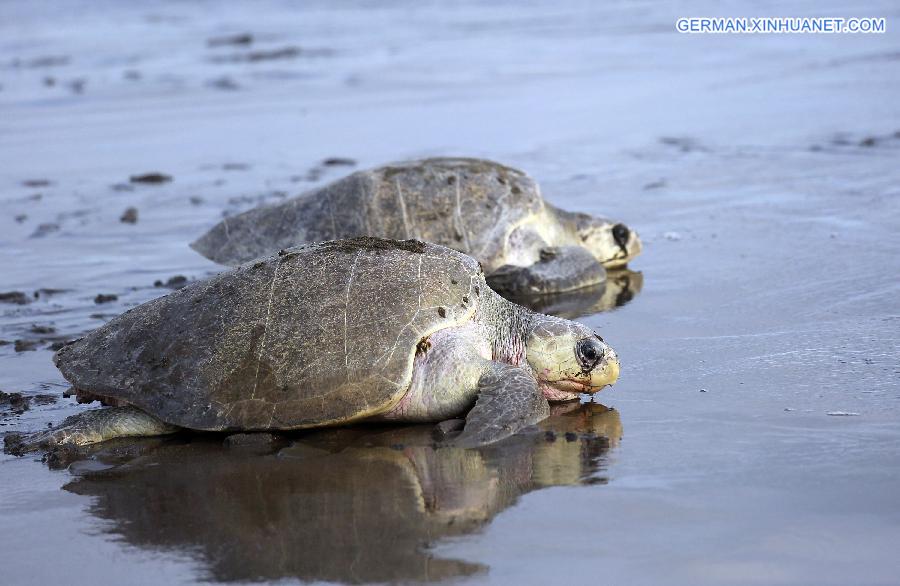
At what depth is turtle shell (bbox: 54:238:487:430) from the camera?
4.76 metres

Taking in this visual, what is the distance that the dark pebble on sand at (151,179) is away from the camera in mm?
10578

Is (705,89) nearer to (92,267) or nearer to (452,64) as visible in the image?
(452,64)

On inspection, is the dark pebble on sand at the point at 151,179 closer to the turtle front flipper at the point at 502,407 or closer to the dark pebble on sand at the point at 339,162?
the dark pebble on sand at the point at 339,162

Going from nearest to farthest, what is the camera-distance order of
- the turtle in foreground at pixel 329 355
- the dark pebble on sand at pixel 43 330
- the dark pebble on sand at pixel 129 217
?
the turtle in foreground at pixel 329 355, the dark pebble on sand at pixel 43 330, the dark pebble on sand at pixel 129 217

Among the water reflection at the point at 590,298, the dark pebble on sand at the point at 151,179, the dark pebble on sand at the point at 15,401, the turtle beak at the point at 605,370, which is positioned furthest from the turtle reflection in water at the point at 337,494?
the dark pebble on sand at the point at 151,179

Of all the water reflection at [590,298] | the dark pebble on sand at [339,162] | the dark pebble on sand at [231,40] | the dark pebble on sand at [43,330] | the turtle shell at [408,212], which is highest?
the dark pebble on sand at [231,40]

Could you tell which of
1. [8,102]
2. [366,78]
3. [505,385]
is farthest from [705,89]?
[505,385]

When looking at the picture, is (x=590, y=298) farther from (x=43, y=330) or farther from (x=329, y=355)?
(x=43, y=330)

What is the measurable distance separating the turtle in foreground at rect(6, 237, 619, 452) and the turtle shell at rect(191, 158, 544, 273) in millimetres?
2606

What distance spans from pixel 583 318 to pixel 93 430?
296cm

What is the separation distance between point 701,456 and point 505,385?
904 mm

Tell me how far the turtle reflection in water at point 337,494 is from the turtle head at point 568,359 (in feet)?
0.50

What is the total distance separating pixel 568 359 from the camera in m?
5.17

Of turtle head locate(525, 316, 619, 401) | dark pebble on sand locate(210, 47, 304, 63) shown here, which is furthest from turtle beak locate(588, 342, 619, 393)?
dark pebble on sand locate(210, 47, 304, 63)
